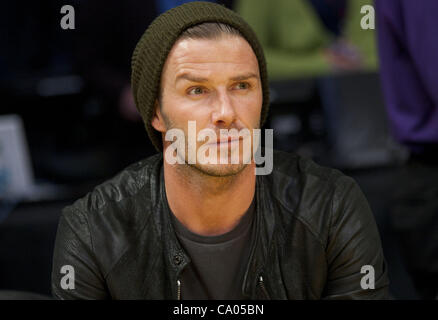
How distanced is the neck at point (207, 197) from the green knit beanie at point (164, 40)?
6.5 inches

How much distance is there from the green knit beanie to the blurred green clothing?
132 cm

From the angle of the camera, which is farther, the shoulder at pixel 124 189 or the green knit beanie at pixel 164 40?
the shoulder at pixel 124 189

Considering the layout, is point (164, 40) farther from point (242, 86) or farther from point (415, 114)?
point (415, 114)

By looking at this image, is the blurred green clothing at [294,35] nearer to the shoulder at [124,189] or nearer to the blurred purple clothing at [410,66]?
the blurred purple clothing at [410,66]

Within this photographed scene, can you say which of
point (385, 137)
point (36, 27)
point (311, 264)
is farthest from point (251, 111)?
point (36, 27)

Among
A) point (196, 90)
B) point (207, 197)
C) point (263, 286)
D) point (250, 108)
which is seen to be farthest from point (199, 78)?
point (263, 286)

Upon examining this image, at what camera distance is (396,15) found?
1.81 metres

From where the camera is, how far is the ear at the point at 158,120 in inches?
57.7

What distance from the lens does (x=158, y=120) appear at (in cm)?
149

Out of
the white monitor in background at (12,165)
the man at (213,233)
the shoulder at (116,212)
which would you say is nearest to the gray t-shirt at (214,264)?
the man at (213,233)

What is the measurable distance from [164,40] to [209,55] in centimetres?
11

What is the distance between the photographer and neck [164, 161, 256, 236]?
4.76ft

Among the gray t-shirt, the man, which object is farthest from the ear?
the gray t-shirt

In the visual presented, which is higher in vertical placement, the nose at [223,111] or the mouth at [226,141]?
the nose at [223,111]
